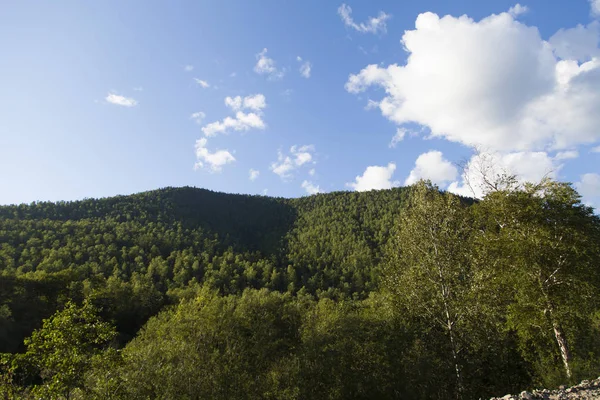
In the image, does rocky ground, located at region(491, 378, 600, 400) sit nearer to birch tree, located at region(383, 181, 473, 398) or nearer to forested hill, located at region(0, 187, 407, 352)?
birch tree, located at region(383, 181, 473, 398)

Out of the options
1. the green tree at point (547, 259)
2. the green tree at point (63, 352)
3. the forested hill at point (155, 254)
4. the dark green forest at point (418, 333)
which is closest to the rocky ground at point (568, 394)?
the dark green forest at point (418, 333)

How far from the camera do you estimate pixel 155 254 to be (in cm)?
12744

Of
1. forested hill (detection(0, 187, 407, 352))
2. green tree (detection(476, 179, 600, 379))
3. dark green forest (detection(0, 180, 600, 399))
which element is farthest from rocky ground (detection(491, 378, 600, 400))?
forested hill (detection(0, 187, 407, 352))

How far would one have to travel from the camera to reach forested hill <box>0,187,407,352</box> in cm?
6600

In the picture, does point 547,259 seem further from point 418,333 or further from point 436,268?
point 418,333

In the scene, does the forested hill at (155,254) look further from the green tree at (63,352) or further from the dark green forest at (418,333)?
the green tree at (63,352)

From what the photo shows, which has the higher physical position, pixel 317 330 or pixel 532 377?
pixel 317 330

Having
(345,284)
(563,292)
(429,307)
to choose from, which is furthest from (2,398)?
(345,284)

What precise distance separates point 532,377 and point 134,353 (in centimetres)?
2426

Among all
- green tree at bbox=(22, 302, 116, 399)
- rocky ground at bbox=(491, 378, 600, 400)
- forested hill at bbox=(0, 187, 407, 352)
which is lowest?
rocky ground at bbox=(491, 378, 600, 400)

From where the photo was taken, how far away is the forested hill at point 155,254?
6600 cm

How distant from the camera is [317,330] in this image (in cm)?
2038

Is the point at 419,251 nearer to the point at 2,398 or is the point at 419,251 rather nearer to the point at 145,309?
the point at 2,398

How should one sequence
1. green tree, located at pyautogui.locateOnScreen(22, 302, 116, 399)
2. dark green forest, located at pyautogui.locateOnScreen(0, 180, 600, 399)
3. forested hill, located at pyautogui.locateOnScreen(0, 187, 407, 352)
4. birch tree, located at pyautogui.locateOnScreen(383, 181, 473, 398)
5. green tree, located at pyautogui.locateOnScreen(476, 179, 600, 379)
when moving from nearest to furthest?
1. green tree, located at pyautogui.locateOnScreen(22, 302, 116, 399)
2. dark green forest, located at pyautogui.locateOnScreen(0, 180, 600, 399)
3. green tree, located at pyautogui.locateOnScreen(476, 179, 600, 379)
4. birch tree, located at pyautogui.locateOnScreen(383, 181, 473, 398)
5. forested hill, located at pyautogui.locateOnScreen(0, 187, 407, 352)
